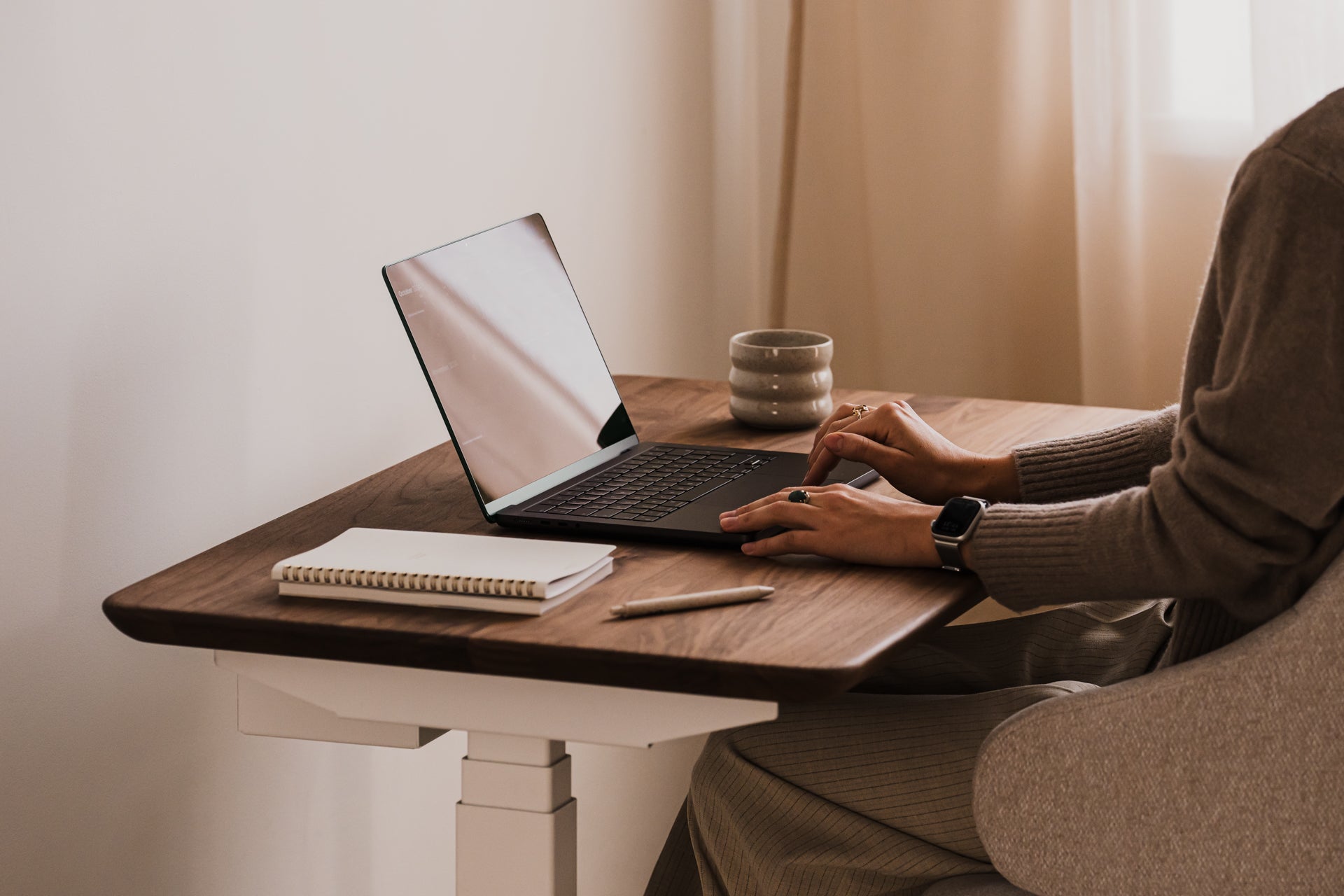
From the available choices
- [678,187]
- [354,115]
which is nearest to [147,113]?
[354,115]

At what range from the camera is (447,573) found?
104 cm

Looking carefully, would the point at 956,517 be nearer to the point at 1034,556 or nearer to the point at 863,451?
the point at 1034,556

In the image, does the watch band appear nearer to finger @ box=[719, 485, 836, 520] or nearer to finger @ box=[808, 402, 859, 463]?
finger @ box=[719, 485, 836, 520]

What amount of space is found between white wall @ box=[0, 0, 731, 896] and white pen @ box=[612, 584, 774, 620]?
53cm

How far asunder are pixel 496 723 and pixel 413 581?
115 mm

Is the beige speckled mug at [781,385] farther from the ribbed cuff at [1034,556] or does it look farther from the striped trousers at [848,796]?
the ribbed cuff at [1034,556]

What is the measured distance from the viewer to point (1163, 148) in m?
2.20

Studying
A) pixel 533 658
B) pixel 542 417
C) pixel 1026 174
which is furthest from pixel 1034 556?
pixel 1026 174

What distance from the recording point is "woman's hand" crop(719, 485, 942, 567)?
113 centimetres

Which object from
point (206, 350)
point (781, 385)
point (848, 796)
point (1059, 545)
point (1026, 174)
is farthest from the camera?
point (1026, 174)

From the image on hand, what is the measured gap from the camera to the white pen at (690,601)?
102 cm

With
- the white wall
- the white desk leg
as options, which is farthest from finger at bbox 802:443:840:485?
the white wall

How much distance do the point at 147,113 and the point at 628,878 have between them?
142cm

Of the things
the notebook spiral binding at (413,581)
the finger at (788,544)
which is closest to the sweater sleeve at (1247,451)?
the finger at (788,544)
